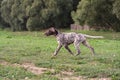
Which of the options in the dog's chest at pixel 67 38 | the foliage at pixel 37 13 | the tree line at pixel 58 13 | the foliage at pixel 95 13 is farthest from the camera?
the foliage at pixel 37 13

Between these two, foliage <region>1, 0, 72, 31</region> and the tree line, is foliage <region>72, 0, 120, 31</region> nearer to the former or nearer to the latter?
the tree line

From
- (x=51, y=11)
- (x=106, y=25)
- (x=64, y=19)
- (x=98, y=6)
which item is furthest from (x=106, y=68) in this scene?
(x=64, y=19)

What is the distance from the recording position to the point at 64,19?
179ft

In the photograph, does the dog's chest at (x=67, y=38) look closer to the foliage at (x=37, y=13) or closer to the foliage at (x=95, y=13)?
the foliage at (x=95, y=13)

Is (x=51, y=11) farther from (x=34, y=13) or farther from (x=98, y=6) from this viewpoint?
(x=98, y=6)

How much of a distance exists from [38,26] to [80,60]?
A: 37113mm

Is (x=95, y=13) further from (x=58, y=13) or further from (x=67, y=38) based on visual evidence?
(x=67, y=38)

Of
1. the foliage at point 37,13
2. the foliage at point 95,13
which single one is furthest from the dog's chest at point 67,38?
the foliage at point 37,13

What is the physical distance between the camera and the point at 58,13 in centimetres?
Answer: 5097

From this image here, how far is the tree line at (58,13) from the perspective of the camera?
137 feet

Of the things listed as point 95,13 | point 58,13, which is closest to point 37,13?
point 58,13

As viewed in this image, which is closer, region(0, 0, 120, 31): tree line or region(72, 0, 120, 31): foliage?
region(72, 0, 120, 31): foliage

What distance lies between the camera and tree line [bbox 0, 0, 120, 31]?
41.6 m

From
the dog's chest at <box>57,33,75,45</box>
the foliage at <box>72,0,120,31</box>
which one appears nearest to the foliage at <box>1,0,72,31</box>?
the foliage at <box>72,0,120,31</box>
